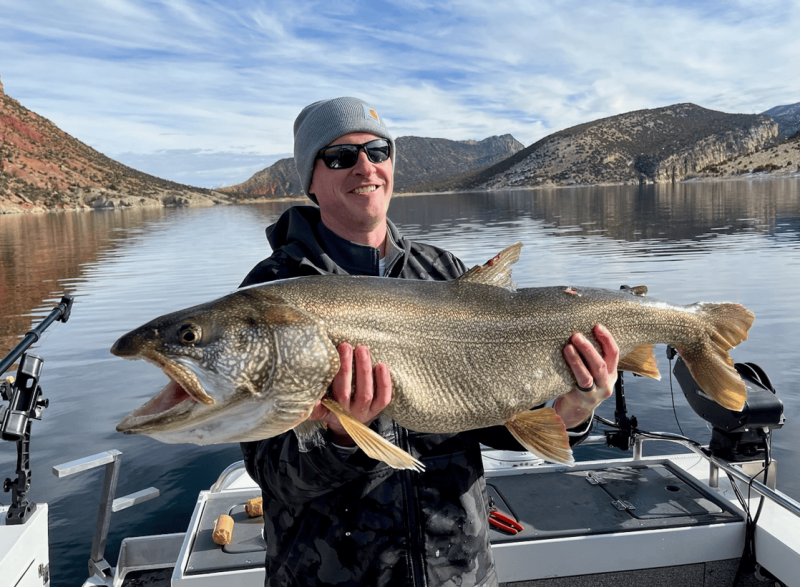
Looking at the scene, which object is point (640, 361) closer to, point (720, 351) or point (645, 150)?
point (720, 351)

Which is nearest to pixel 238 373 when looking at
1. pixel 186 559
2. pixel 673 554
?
pixel 186 559

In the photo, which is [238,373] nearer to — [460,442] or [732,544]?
[460,442]

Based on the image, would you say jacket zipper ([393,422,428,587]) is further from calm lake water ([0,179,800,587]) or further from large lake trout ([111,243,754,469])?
calm lake water ([0,179,800,587])

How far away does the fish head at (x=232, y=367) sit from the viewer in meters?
2.51

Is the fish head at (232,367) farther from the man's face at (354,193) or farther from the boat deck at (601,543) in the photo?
the boat deck at (601,543)

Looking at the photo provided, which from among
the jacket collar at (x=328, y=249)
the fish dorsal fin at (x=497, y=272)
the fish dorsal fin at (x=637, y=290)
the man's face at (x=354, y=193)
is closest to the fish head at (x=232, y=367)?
the jacket collar at (x=328, y=249)

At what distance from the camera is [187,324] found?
266 centimetres

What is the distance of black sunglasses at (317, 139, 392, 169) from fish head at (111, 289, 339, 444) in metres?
1.12

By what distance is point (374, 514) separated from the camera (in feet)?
9.66

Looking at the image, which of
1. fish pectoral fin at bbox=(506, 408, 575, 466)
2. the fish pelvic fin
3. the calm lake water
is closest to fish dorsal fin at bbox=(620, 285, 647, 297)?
fish pectoral fin at bbox=(506, 408, 575, 466)

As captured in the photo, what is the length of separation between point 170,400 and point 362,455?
0.87m

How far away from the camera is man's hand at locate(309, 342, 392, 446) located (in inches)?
107

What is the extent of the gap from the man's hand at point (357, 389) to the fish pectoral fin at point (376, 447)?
10cm

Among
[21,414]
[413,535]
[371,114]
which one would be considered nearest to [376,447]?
[413,535]
